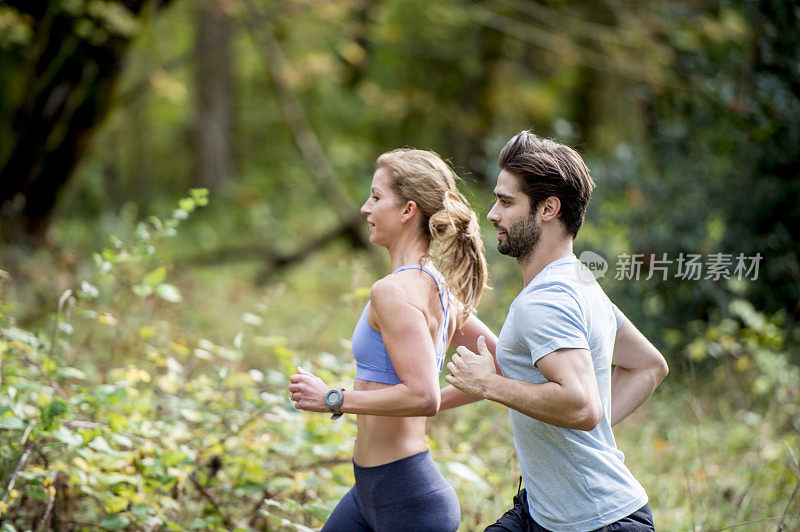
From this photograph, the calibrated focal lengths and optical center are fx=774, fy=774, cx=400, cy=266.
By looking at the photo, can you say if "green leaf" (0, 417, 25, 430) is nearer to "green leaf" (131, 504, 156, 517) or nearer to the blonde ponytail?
"green leaf" (131, 504, 156, 517)

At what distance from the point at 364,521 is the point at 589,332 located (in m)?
1.10

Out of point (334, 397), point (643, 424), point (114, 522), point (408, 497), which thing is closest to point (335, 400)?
point (334, 397)

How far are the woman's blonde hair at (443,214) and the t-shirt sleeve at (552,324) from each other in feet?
1.70

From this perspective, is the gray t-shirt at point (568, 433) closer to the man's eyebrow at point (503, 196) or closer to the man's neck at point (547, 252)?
the man's neck at point (547, 252)

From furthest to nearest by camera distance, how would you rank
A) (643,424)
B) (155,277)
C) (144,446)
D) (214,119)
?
1. (214,119)
2. (643,424)
3. (155,277)
4. (144,446)

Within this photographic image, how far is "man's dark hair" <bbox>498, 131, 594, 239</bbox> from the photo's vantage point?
241 centimetres

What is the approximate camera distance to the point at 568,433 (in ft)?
7.75

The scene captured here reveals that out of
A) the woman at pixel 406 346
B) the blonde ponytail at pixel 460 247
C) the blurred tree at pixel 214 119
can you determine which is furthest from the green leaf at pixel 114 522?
the blurred tree at pixel 214 119

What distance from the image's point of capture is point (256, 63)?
2081 cm

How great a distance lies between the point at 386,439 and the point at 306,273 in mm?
9818

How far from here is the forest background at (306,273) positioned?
3795mm

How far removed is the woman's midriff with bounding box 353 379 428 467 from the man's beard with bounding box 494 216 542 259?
62 centimetres

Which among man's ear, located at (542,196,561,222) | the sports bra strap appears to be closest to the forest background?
the sports bra strap

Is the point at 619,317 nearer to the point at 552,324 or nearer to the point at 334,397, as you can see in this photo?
the point at 552,324
